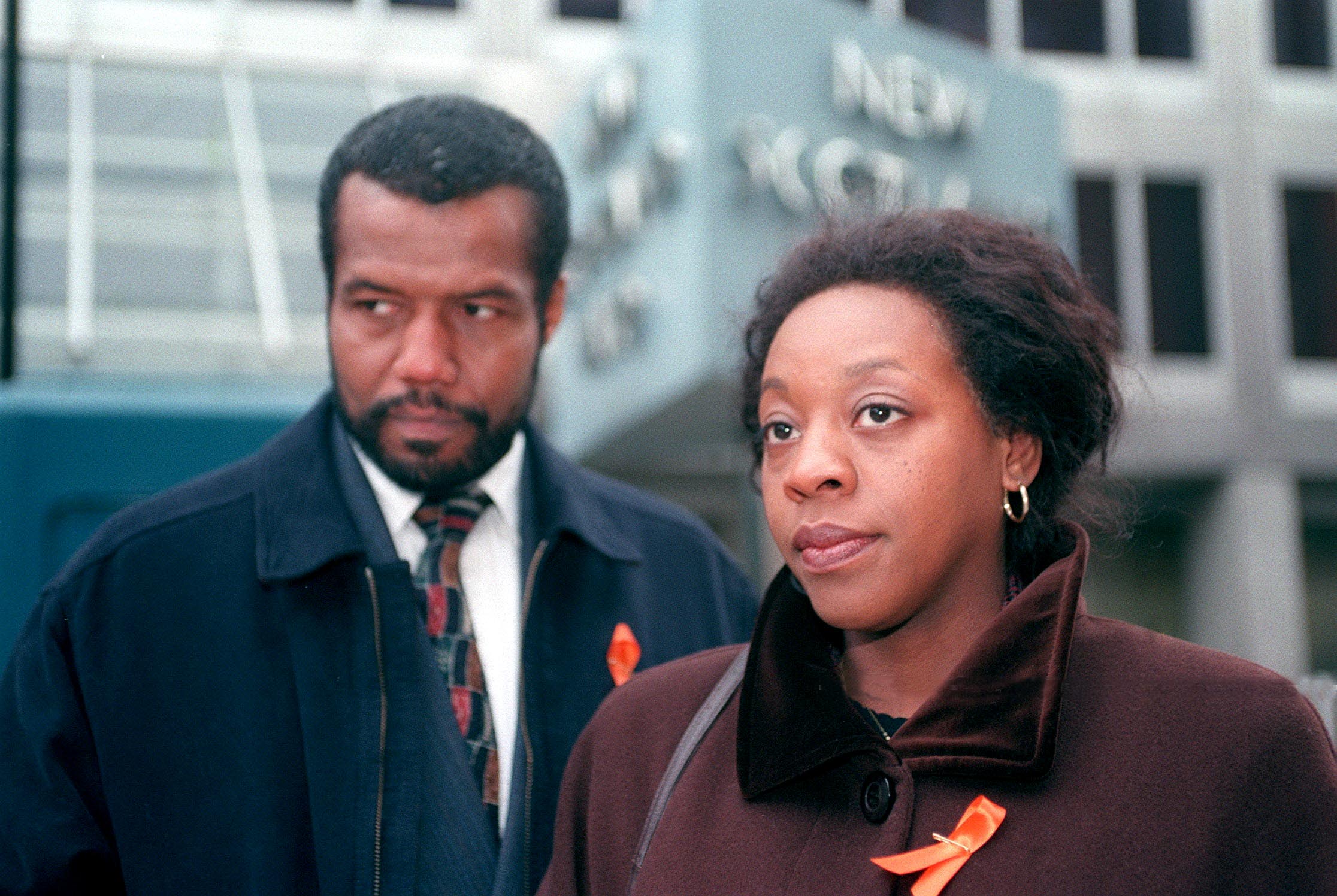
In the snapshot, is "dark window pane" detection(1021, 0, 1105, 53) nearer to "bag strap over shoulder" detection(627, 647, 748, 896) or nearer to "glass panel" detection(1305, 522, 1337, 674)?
"glass panel" detection(1305, 522, 1337, 674)

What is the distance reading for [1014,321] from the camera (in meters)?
2.21

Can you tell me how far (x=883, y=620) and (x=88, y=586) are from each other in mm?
1306

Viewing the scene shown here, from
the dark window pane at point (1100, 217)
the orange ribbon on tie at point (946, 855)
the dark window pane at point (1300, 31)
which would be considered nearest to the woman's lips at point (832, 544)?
the orange ribbon on tie at point (946, 855)

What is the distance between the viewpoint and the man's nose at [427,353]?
Answer: 2539 millimetres

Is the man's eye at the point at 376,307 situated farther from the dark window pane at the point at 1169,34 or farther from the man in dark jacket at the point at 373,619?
the dark window pane at the point at 1169,34

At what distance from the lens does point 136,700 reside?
2.40 meters

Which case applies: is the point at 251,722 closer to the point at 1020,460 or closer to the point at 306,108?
the point at 1020,460

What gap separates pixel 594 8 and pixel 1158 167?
Answer: 5.76 meters

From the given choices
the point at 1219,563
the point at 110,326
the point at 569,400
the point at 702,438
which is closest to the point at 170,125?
the point at 110,326

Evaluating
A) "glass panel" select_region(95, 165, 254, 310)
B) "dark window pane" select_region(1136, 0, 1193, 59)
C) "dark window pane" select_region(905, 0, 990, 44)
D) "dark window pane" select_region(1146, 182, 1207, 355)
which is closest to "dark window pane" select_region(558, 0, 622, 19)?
"dark window pane" select_region(905, 0, 990, 44)

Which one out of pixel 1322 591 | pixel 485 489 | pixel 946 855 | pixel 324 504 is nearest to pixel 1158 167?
pixel 1322 591

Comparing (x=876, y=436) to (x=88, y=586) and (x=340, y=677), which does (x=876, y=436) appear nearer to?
(x=340, y=677)

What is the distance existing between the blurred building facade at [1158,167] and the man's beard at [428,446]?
7210 millimetres

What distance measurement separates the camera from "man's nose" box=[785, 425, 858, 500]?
2.07 metres
